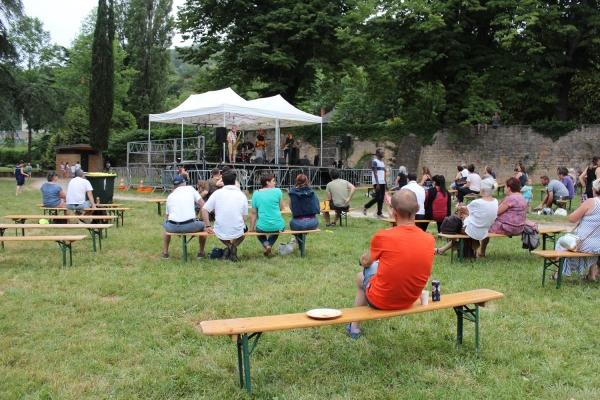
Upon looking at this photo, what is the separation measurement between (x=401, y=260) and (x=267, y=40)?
23558mm

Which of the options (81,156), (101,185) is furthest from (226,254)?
(81,156)

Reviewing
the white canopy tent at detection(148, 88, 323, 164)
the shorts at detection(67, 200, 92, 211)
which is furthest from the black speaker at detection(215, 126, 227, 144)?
the shorts at detection(67, 200, 92, 211)

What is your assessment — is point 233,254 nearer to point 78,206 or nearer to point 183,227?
point 183,227

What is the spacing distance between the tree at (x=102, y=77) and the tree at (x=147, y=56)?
9.46 meters

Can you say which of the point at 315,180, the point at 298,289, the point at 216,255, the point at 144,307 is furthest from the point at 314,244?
the point at 315,180

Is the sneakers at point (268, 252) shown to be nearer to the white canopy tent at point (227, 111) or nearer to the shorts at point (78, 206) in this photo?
the shorts at point (78, 206)

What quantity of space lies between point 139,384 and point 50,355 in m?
0.91

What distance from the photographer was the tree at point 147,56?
43.2 m

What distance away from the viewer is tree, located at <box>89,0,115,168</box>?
106 feet

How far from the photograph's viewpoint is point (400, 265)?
3393 mm

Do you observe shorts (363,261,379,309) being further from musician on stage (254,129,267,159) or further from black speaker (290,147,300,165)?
black speaker (290,147,300,165)

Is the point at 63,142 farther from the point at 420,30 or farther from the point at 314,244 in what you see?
the point at 314,244

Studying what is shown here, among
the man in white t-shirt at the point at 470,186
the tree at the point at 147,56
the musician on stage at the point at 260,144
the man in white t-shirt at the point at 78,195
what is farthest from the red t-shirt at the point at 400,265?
the tree at the point at 147,56

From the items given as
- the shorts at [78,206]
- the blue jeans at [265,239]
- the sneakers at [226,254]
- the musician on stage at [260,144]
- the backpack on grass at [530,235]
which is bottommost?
the sneakers at [226,254]
